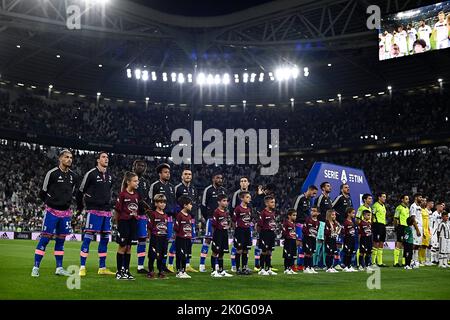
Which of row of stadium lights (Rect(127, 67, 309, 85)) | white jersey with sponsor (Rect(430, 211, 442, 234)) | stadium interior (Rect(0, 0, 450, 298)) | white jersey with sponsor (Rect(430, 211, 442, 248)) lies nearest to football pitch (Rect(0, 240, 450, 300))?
white jersey with sponsor (Rect(430, 211, 442, 248))

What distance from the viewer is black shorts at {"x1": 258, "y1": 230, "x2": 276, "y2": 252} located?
12.7 m

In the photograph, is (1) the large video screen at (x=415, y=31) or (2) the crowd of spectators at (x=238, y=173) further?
(2) the crowd of spectators at (x=238, y=173)

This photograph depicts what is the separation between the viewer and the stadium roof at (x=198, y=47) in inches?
1176

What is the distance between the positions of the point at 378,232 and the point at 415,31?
1763cm

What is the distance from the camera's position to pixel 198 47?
32.9 m

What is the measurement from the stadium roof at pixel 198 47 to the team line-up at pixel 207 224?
16.4 metres

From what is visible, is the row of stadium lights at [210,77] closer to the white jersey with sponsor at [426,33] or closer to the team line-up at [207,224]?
the white jersey with sponsor at [426,33]

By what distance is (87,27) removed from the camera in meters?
29.3

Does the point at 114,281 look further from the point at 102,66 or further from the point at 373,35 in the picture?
the point at 102,66

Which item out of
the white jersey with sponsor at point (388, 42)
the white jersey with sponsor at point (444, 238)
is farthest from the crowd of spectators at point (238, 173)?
the white jersey with sponsor at point (444, 238)

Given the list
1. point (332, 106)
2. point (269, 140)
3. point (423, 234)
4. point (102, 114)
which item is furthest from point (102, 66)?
point (423, 234)

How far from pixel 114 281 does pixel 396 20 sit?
25.8 metres

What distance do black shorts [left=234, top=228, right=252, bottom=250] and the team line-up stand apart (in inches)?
1.0

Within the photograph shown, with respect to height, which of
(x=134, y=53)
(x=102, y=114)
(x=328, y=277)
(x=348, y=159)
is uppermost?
(x=134, y=53)
